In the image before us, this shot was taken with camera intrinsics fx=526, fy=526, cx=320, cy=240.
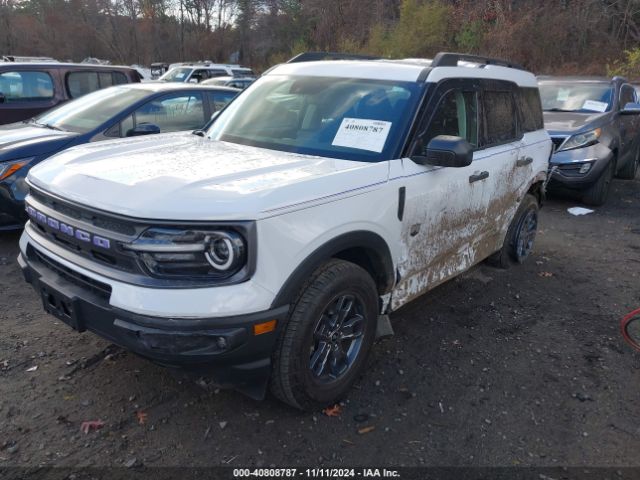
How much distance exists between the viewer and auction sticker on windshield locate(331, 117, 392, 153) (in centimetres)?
319

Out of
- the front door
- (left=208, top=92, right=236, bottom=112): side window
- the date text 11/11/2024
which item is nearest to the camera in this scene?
the date text 11/11/2024

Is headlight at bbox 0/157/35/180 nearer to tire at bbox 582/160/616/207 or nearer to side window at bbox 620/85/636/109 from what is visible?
tire at bbox 582/160/616/207

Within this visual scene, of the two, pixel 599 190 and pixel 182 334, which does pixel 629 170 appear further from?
pixel 182 334

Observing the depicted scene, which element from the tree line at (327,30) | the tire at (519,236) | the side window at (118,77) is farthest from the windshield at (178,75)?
the tire at (519,236)

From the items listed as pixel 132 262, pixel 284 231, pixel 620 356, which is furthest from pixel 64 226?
pixel 620 356

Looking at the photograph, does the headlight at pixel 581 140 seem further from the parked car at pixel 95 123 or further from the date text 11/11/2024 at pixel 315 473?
the date text 11/11/2024 at pixel 315 473

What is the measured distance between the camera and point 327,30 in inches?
1576

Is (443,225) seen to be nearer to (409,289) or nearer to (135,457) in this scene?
(409,289)

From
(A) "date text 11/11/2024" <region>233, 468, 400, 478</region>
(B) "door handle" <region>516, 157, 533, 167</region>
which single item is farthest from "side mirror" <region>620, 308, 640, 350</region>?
(A) "date text 11/11/2024" <region>233, 468, 400, 478</region>

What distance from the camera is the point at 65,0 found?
51.2m

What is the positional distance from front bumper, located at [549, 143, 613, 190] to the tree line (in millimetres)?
17614

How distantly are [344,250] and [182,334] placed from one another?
1.05 metres

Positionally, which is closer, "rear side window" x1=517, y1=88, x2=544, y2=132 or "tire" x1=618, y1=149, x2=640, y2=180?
"rear side window" x1=517, y1=88, x2=544, y2=132

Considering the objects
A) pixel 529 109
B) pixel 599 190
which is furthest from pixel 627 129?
pixel 529 109
